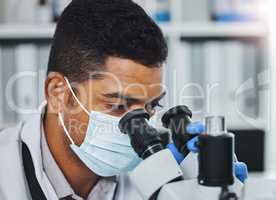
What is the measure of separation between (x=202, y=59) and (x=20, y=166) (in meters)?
1.04

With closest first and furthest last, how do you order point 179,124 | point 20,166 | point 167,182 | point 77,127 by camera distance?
point 167,182 < point 179,124 < point 20,166 < point 77,127

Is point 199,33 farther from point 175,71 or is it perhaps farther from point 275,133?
point 275,133

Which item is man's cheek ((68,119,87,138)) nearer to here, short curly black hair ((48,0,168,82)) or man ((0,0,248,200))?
man ((0,0,248,200))

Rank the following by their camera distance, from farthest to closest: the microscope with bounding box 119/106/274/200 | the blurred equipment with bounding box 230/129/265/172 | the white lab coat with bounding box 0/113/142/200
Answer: the blurred equipment with bounding box 230/129/265/172 → the white lab coat with bounding box 0/113/142/200 → the microscope with bounding box 119/106/274/200

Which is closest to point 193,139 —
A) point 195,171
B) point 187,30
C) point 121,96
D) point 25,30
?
point 195,171

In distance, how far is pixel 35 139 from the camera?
1.23 metres

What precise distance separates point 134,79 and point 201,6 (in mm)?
866

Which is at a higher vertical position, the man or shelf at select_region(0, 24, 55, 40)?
shelf at select_region(0, 24, 55, 40)

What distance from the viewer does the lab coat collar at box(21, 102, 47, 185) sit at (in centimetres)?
118

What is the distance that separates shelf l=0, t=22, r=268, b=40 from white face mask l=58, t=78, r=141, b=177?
727 mm

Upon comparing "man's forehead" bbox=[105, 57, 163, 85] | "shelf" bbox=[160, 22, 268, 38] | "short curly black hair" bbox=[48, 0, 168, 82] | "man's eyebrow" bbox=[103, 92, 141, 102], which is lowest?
"man's eyebrow" bbox=[103, 92, 141, 102]

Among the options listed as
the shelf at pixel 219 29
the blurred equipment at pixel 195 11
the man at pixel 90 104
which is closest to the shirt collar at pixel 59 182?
the man at pixel 90 104

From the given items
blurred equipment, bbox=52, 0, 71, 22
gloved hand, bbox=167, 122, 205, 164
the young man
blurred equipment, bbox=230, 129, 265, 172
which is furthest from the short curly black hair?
blurred equipment, bbox=230, 129, 265, 172

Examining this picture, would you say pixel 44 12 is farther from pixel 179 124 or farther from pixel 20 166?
pixel 179 124
